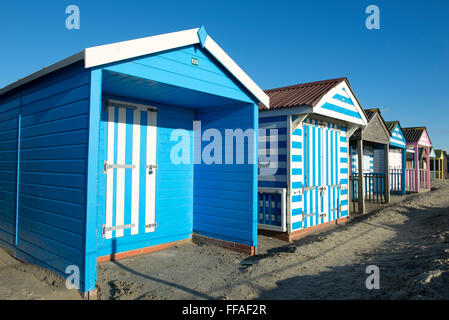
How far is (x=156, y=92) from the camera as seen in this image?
514 cm

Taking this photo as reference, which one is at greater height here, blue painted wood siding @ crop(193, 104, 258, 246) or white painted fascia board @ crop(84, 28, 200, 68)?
white painted fascia board @ crop(84, 28, 200, 68)

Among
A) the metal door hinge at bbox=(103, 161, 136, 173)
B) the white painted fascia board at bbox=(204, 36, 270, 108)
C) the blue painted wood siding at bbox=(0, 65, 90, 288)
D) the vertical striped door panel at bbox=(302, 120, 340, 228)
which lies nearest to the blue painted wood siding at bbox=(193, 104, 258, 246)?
the white painted fascia board at bbox=(204, 36, 270, 108)

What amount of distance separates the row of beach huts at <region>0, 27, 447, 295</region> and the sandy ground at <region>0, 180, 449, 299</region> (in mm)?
328

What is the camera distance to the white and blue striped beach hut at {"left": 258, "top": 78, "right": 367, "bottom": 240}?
7.11 meters

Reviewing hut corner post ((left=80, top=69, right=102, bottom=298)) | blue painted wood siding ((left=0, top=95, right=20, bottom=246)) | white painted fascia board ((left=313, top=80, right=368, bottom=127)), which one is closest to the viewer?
hut corner post ((left=80, top=69, right=102, bottom=298))

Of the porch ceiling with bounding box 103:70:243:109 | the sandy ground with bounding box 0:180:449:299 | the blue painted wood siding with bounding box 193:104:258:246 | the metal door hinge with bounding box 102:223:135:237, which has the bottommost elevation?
the sandy ground with bounding box 0:180:449:299

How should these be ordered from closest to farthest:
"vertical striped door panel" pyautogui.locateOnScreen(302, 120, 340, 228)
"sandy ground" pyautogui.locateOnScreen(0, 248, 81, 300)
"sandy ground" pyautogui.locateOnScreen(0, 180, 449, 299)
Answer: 1. "sandy ground" pyautogui.locateOnScreen(0, 248, 81, 300)
2. "sandy ground" pyautogui.locateOnScreen(0, 180, 449, 299)
3. "vertical striped door panel" pyautogui.locateOnScreen(302, 120, 340, 228)

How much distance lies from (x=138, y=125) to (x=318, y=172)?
4556mm

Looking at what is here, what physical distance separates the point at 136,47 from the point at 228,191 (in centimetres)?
306

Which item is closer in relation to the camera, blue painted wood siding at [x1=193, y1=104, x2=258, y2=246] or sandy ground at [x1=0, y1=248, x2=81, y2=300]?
sandy ground at [x1=0, y1=248, x2=81, y2=300]

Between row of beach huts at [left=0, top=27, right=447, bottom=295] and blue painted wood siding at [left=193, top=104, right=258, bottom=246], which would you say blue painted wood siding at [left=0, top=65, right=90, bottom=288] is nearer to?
row of beach huts at [left=0, top=27, right=447, bottom=295]

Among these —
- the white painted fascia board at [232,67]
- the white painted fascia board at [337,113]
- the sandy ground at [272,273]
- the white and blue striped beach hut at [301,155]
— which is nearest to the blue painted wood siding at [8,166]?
the sandy ground at [272,273]

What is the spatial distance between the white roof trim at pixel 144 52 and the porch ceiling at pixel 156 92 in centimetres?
29
